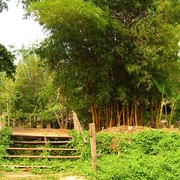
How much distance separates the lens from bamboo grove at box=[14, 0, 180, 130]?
8.15 metres

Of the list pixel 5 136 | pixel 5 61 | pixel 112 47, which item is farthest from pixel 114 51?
pixel 5 136

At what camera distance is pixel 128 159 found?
22.9 feet

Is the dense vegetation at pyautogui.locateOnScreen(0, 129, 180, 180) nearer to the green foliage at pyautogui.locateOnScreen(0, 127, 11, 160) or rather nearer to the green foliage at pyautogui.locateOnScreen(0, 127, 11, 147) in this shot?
the green foliage at pyautogui.locateOnScreen(0, 127, 11, 160)

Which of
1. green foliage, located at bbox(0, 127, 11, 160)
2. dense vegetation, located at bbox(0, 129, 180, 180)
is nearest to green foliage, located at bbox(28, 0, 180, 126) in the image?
dense vegetation, located at bbox(0, 129, 180, 180)

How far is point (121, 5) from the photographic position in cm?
966

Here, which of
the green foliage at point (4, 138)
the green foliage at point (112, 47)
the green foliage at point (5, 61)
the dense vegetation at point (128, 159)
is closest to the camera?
the dense vegetation at point (128, 159)

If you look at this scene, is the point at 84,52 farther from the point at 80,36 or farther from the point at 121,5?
the point at 121,5

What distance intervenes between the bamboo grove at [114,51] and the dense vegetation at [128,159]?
1594mm

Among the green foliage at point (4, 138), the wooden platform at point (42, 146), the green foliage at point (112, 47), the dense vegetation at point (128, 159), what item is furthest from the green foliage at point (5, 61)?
the dense vegetation at point (128, 159)

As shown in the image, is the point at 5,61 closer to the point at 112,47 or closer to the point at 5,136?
the point at 5,136

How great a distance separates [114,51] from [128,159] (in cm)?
360

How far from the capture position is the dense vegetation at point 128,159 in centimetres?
607

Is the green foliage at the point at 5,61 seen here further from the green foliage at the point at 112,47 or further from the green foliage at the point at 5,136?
the green foliage at the point at 5,136

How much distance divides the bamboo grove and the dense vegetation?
159 centimetres
